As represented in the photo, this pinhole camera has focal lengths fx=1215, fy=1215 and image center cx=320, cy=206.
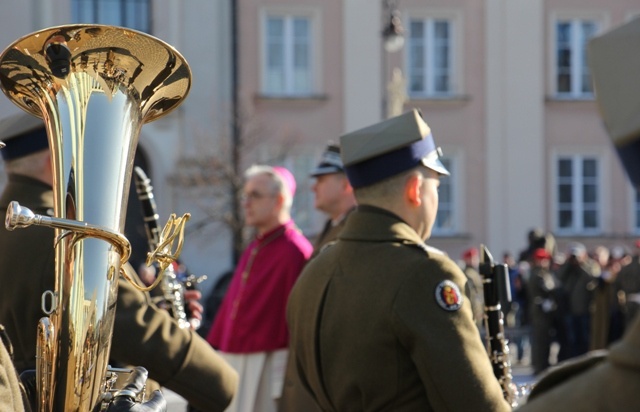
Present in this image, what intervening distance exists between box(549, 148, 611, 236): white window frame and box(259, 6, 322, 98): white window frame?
16.1 ft

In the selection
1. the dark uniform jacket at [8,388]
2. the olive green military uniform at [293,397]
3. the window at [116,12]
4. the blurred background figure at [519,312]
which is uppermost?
the window at [116,12]

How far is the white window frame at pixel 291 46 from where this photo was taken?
2284 centimetres

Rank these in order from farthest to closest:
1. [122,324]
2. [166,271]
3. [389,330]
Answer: [166,271] → [122,324] → [389,330]

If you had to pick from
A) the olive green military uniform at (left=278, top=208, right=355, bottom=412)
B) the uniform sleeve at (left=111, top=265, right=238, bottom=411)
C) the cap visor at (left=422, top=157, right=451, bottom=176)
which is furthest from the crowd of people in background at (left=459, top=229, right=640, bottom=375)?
the cap visor at (left=422, top=157, right=451, bottom=176)

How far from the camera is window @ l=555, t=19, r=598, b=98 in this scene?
933 inches

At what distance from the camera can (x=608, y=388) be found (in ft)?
5.22

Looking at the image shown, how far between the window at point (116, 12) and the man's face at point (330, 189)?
1632cm

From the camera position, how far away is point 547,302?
16.1m

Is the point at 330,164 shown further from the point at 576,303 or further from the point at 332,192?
the point at 576,303

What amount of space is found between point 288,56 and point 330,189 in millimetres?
17210

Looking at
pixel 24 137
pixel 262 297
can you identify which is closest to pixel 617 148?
pixel 24 137

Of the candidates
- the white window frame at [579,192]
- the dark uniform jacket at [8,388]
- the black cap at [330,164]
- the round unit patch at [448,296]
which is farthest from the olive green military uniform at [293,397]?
the white window frame at [579,192]

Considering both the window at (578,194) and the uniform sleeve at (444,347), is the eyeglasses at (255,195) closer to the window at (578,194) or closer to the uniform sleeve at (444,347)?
the uniform sleeve at (444,347)

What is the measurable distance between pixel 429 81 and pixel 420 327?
67.4 ft
